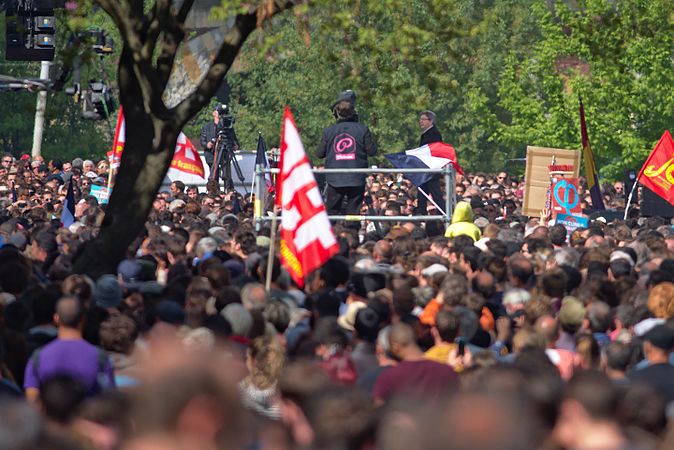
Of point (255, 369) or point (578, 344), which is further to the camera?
point (578, 344)

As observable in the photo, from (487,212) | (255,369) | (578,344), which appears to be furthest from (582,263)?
(487,212)

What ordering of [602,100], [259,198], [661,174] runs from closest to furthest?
[259,198] → [661,174] → [602,100]

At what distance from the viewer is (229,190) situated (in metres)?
29.4

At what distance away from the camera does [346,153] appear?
1800cm

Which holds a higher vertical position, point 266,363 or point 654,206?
point 266,363

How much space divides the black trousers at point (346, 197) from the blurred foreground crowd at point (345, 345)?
53.9 inches

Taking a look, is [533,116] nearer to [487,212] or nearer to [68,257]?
[487,212]

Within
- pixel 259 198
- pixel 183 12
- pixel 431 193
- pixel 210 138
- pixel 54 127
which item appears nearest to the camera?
pixel 183 12

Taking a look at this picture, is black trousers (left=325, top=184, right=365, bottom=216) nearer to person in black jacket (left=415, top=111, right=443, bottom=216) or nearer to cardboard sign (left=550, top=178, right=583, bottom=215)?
person in black jacket (left=415, top=111, right=443, bottom=216)

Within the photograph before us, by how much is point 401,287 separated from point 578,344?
135cm

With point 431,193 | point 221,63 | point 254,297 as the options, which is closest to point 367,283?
point 254,297

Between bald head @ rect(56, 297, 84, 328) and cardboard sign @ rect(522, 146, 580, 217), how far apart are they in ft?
47.8

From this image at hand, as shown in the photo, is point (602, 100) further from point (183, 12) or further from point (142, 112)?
point (142, 112)

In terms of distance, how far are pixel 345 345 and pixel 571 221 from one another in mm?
12345
